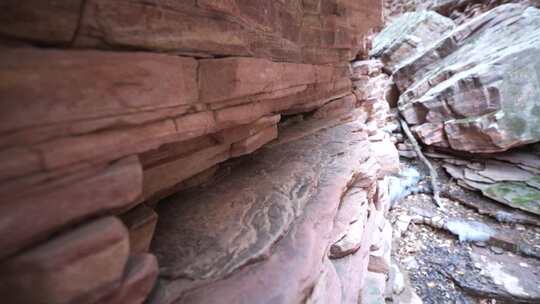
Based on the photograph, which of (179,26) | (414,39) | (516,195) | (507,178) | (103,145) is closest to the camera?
(103,145)

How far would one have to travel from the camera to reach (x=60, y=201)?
1146mm

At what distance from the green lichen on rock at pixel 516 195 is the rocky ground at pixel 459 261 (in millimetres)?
618

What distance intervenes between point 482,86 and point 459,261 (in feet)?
19.2

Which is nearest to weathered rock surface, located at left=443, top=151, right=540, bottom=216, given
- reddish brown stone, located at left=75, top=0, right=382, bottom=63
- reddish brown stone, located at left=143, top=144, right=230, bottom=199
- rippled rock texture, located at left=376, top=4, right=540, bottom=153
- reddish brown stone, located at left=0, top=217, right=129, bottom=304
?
rippled rock texture, located at left=376, top=4, right=540, bottom=153

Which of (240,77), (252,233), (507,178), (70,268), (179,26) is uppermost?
(179,26)

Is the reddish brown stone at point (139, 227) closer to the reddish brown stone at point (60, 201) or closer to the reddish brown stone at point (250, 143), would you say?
the reddish brown stone at point (60, 201)

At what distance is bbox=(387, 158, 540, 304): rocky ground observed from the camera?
507 centimetres

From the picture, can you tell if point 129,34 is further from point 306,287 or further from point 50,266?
point 306,287

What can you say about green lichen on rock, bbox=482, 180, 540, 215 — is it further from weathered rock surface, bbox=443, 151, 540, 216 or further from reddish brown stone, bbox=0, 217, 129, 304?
reddish brown stone, bbox=0, 217, 129, 304

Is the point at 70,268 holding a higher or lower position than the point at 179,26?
lower

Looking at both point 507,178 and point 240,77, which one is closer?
point 240,77

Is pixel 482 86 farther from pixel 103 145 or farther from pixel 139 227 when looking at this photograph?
pixel 103 145

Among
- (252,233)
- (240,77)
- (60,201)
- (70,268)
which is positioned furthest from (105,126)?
(252,233)

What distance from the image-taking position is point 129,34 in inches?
57.5
